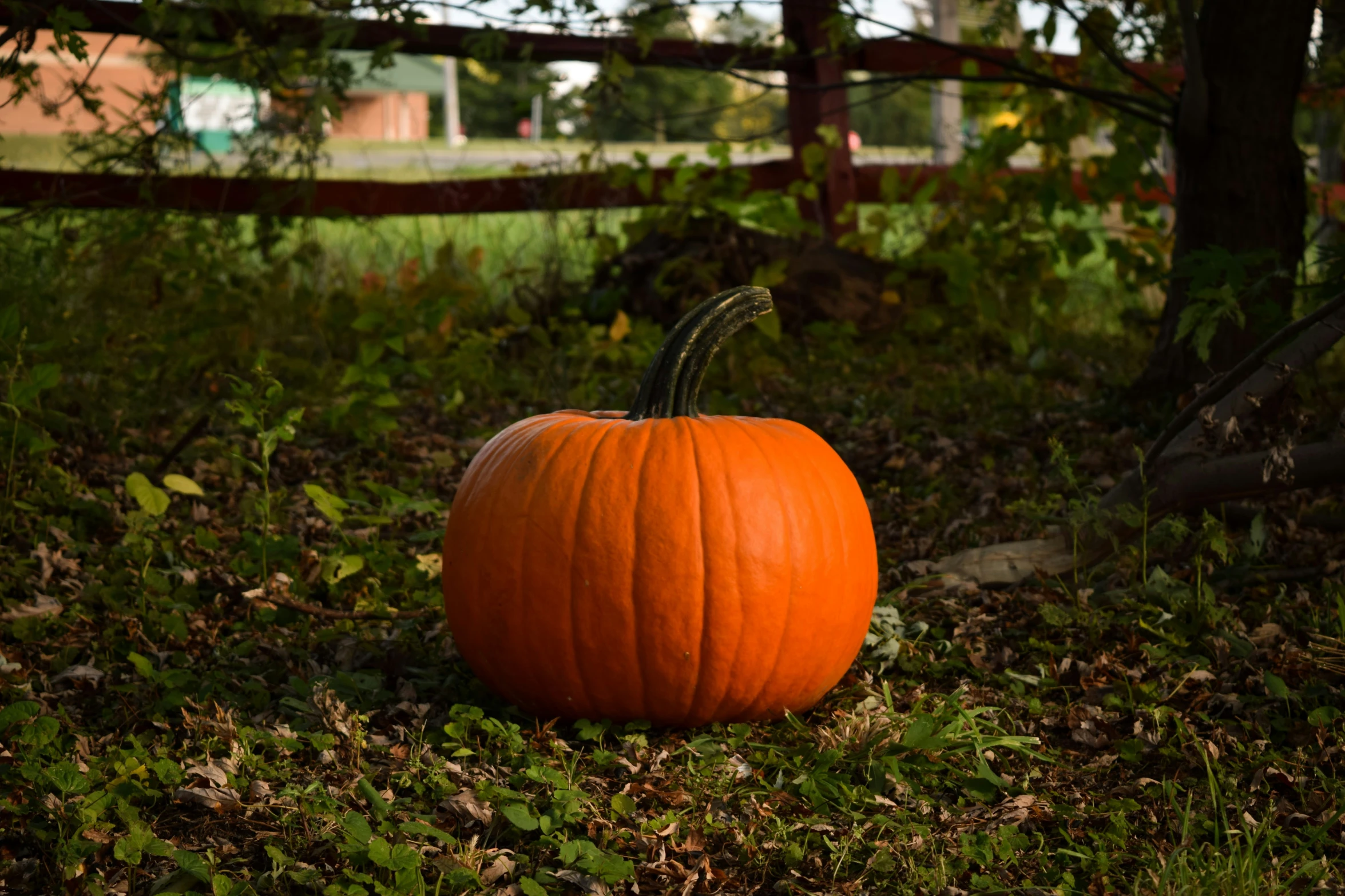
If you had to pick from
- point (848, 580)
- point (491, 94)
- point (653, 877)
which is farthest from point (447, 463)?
point (491, 94)

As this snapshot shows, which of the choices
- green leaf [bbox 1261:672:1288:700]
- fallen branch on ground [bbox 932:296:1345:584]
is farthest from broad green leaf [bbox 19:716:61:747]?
green leaf [bbox 1261:672:1288:700]

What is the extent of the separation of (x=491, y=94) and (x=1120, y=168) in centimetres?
3537

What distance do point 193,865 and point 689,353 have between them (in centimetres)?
126

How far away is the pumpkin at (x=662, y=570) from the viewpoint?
7.15 feet

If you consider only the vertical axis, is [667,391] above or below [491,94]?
below

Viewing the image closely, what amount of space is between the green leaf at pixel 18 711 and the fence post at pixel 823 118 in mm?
4576

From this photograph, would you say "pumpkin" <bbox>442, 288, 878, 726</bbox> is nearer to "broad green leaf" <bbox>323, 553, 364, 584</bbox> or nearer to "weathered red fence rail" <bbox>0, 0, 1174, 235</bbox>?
"broad green leaf" <bbox>323, 553, 364, 584</bbox>

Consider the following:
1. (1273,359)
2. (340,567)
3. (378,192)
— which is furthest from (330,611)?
(378,192)

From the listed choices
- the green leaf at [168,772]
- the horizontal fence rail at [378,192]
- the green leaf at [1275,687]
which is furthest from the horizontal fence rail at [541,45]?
the green leaf at [168,772]

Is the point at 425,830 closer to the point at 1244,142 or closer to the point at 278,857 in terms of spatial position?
the point at 278,857

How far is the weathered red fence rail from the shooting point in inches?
182

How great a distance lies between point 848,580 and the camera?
2.31 metres

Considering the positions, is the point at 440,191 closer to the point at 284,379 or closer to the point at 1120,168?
the point at 284,379

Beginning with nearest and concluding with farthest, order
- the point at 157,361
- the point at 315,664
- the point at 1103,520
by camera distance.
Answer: the point at 315,664 → the point at 1103,520 → the point at 157,361
